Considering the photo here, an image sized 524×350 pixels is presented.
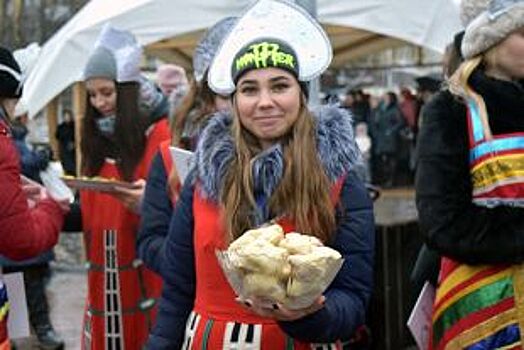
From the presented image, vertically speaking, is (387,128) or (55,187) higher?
(55,187)

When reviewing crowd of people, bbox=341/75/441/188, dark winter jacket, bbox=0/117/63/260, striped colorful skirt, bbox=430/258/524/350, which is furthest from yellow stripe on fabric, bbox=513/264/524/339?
crowd of people, bbox=341/75/441/188

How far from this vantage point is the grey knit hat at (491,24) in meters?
3.32

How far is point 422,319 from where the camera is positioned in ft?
12.1

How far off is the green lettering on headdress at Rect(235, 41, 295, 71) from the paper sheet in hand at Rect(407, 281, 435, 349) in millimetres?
1173

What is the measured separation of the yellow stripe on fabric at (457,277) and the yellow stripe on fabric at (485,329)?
0.15m

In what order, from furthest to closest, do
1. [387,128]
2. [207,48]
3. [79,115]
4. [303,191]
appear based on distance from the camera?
[387,128] → [79,115] → [207,48] → [303,191]

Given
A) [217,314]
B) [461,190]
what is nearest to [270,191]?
[217,314]

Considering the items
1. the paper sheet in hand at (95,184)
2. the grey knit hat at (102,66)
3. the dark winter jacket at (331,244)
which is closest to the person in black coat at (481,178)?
the dark winter jacket at (331,244)

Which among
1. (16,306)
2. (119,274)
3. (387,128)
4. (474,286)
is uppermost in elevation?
(474,286)

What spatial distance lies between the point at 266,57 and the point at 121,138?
1.99 m

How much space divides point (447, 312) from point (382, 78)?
29.1 meters

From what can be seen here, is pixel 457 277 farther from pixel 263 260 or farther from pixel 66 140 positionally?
pixel 66 140

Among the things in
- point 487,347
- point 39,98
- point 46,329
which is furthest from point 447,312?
point 39,98

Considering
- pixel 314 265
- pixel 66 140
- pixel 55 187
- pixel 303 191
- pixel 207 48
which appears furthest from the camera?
pixel 66 140
